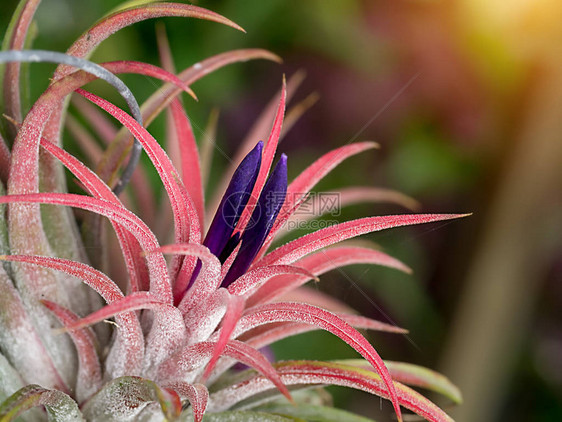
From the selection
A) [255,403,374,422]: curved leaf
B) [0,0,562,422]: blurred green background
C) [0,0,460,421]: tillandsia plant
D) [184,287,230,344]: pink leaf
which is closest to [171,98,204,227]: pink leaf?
[0,0,460,421]: tillandsia plant

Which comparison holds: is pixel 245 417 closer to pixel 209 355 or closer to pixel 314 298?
pixel 209 355

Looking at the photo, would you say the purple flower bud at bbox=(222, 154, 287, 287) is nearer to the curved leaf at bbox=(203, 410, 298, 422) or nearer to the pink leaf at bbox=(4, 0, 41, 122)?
the curved leaf at bbox=(203, 410, 298, 422)

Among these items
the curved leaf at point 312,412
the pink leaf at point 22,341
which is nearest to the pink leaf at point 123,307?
the pink leaf at point 22,341

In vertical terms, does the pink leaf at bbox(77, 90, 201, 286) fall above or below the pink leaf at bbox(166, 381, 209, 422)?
above

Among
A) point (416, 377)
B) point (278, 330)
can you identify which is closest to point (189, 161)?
point (278, 330)

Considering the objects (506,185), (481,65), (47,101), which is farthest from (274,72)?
(47,101)

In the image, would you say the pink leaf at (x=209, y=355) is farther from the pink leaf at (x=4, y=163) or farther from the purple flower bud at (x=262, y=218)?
the pink leaf at (x=4, y=163)

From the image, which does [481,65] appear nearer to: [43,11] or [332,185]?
[332,185]
